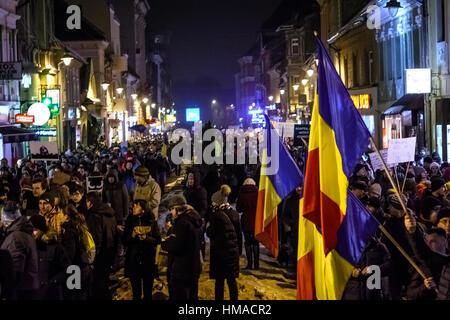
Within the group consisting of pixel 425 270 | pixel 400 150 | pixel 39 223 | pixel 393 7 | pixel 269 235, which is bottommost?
pixel 425 270

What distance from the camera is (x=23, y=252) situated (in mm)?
8039

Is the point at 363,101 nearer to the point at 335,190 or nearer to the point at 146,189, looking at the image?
the point at 146,189

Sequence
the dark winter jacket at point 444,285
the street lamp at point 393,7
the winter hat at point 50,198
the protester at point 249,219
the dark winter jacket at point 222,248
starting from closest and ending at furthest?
1. the dark winter jacket at point 444,285
2. the winter hat at point 50,198
3. the dark winter jacket at point 222,248
4. the protester at point 249,219
5. the street lamp at point 393,7

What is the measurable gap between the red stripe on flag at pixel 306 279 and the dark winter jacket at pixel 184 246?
4.63ft

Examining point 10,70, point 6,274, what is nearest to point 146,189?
point 6,274

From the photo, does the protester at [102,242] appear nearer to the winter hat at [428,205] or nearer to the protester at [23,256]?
the protester at [23,256]

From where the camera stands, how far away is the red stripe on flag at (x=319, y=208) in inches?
287

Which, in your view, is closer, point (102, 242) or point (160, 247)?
point (160, 247)

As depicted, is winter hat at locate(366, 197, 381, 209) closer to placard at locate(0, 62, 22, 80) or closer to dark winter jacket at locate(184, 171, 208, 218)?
dark winter jacket at locate(184, 171, 208, 218)

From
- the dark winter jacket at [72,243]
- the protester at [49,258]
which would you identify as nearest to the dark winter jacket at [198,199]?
the dark winter jacket at [72,243]

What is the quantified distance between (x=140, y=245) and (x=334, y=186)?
3.30m

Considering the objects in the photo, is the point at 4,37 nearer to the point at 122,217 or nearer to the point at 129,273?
the point at 122,217

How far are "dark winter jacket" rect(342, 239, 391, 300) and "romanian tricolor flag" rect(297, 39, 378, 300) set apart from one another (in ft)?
1.60

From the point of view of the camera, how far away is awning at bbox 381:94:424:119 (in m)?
28.1
